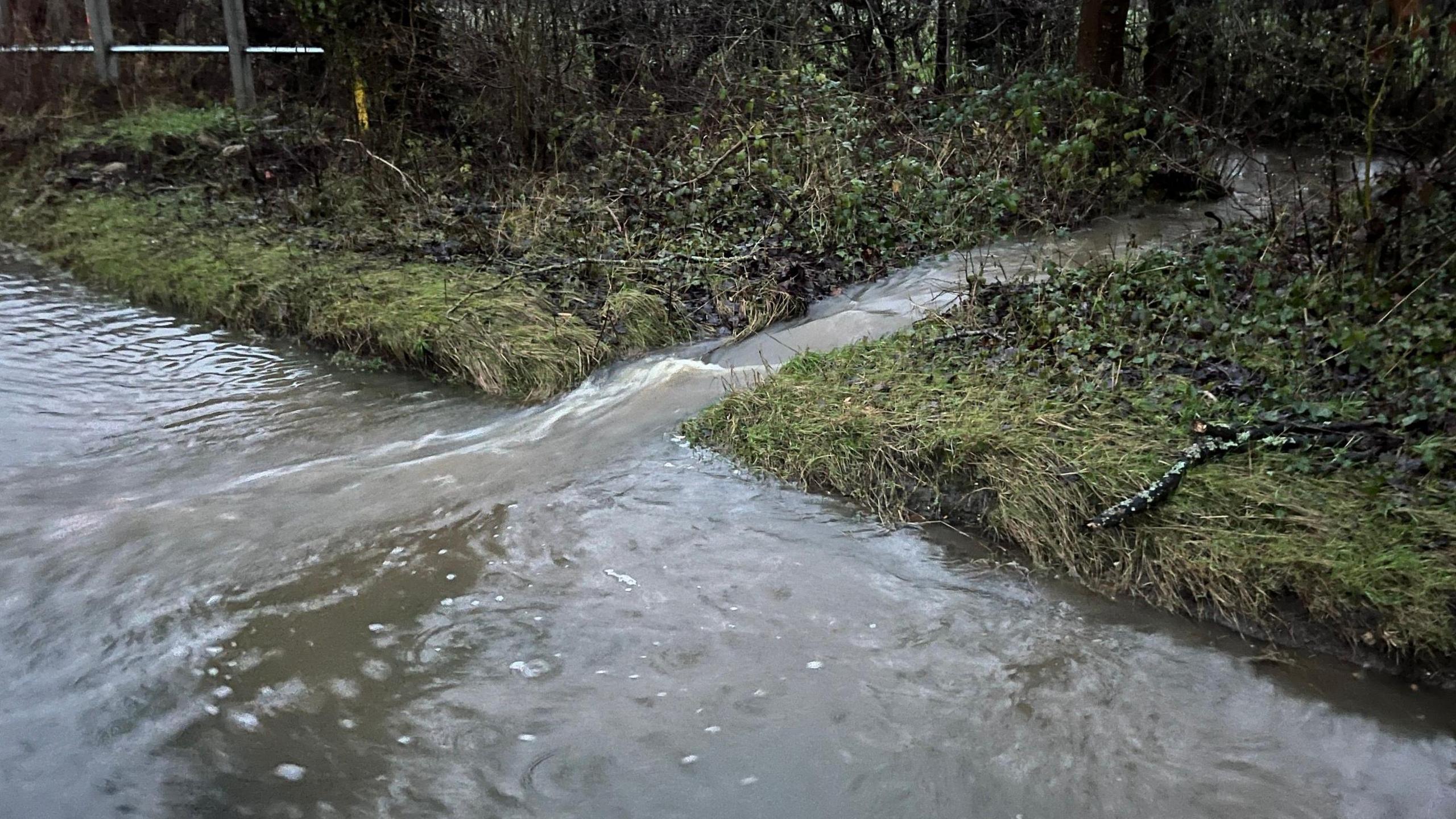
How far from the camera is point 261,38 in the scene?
14.2 m

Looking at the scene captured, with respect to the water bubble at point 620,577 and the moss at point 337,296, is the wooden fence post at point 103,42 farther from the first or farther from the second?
the water bubble at point 620,577

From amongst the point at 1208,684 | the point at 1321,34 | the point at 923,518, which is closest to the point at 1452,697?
the point at 1208,684

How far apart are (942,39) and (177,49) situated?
29.0 feet

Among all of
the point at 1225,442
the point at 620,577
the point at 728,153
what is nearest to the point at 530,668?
the point at 620,577

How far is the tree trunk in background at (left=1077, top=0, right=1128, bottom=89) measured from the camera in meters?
9.89

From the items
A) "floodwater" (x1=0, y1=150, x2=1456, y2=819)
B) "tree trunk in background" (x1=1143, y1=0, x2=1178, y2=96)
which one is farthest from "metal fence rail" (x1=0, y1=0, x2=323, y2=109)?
"tree trunk in background" (x1=1143, y1=0, x2=1178, y2=96)

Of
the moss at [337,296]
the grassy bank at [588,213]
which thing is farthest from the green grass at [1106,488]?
the grassy bank at [588,213]

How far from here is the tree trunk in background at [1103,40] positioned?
989cm

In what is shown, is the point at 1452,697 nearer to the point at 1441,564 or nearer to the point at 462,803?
the point at 1441,564

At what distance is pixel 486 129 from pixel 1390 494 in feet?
28.6

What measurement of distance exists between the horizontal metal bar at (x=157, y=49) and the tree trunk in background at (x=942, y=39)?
6.92 m

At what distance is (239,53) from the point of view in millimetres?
12516

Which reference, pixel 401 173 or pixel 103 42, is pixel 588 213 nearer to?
pixel 401 173

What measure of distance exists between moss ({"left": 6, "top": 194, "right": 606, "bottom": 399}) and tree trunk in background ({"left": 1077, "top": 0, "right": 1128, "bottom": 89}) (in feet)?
18.0
